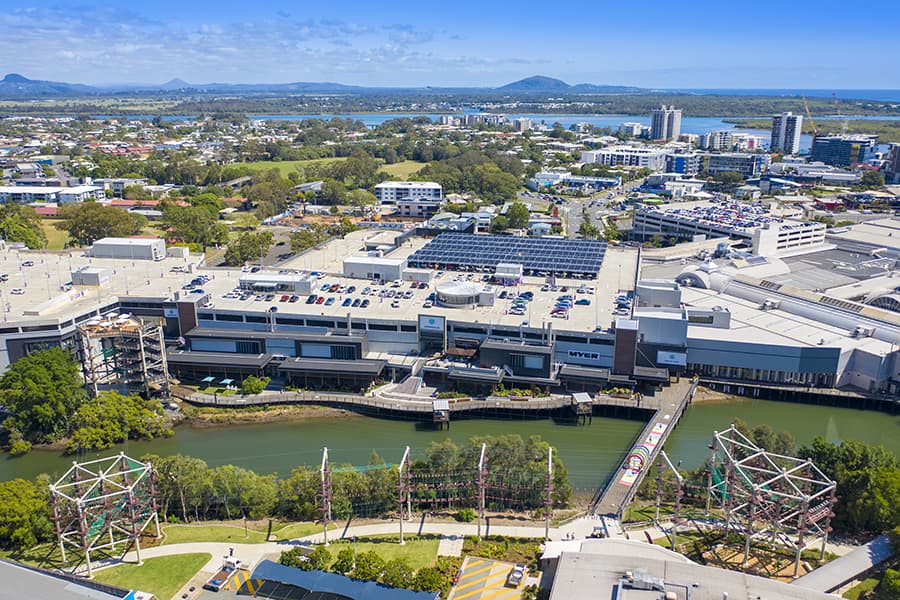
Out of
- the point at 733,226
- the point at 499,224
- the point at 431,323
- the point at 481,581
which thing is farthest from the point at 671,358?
the point at 499,224

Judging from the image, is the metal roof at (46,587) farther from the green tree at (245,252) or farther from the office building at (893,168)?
the office building at (893,168)

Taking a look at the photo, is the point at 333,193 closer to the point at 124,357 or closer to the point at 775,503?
the point at 124,357

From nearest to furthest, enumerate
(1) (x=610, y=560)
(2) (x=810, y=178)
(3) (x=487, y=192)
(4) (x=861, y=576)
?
(1) (x=610, y=560)
(4) (x=861, y=576)
(3) (x=487, y=192)
(2) (x=810, y=178)

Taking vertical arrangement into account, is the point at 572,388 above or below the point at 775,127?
below

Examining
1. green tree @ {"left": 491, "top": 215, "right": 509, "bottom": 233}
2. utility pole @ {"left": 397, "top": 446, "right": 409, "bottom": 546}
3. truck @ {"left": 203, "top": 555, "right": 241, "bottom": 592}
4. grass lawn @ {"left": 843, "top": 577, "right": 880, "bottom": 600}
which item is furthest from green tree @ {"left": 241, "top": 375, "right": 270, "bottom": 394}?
green tree @ {"left": 491, "top": 215, "right": 509, "bottom": 233}

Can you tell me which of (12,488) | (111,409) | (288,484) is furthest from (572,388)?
(12,488)

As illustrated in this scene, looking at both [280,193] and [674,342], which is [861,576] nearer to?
[674,342]

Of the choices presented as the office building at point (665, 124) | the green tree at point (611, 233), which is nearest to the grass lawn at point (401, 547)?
the green tree at point (611, 233)
